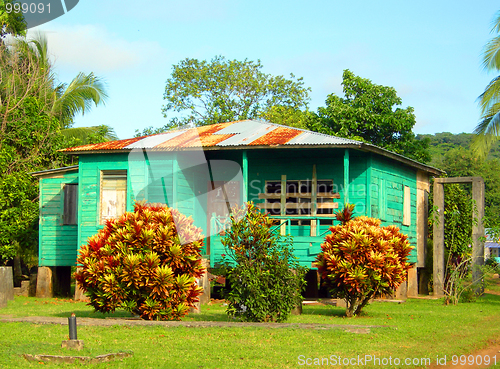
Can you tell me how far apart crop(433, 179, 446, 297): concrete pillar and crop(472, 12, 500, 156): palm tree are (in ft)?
11.2

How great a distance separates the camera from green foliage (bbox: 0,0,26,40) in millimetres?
27489

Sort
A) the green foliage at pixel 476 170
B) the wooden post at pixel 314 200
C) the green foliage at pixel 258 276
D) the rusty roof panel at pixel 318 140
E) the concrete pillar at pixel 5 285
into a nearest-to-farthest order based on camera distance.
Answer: the green foliage at pixel 258 276 → the concrete pillar at pixel 5 285 → the rusty roof panel at pixel 318 140 → the wooden post at pixel 314 200 → the green foliage at pixel 476 170

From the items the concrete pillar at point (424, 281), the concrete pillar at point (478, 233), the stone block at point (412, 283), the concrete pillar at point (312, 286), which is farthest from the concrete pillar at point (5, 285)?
the concrete pillar at point (424, 281)

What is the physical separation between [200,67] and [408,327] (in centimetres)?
3007

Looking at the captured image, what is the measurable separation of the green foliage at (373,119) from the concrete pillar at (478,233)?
899 centimetres

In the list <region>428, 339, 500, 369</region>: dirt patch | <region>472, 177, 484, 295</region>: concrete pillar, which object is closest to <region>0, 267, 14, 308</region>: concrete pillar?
<region>428, 339, 500, 369</region>: dirt patch

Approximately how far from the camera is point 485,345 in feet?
32.5

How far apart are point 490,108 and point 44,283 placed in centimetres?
1667

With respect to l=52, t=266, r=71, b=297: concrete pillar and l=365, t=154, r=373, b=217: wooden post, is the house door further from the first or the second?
l=52, t=266, r=71, b=297: concrete pillar

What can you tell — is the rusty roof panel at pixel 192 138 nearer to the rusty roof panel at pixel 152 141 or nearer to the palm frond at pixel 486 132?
the rusty roof panel at pixel 152 141

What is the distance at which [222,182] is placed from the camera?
19.9 meters

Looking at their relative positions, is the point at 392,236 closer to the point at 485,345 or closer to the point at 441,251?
the point at 485,345

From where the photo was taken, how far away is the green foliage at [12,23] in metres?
27.5

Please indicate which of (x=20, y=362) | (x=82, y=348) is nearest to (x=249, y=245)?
(x=82, y=348)
